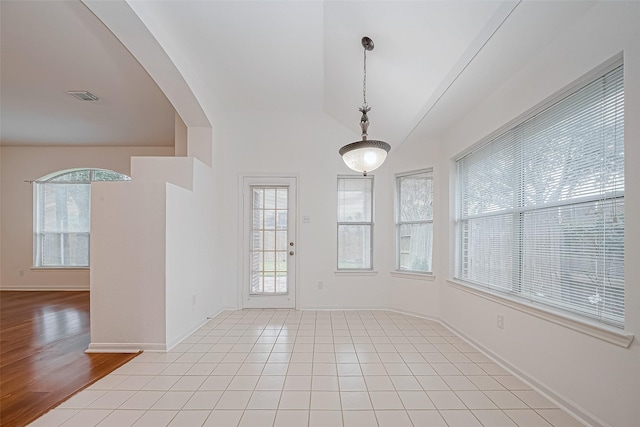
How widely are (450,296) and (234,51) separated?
3962 mm

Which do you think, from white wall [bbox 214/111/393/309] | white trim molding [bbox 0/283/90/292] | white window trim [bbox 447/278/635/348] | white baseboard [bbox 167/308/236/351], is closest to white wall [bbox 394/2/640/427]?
white window trim [bbox 447/278/635/348]

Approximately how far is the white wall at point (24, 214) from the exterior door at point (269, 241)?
359 cm

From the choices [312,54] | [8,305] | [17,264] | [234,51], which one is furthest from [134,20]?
[17,264]

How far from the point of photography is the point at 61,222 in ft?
20.8

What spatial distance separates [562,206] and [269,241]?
12.3ft

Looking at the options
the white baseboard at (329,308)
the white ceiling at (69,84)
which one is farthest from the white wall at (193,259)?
the white ceiling at (69,84)

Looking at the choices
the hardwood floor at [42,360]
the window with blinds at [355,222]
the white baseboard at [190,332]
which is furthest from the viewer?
the window with blinds at [355,222]

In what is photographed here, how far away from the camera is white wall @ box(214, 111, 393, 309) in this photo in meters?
4.73

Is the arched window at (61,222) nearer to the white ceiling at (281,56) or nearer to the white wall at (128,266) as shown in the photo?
the white ceiling at (281,56)

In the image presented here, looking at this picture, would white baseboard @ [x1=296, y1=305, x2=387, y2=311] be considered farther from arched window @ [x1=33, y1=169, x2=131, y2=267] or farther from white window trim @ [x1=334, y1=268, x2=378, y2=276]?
arched window @ [x1=33, y1=169, x2=131, y2=267]

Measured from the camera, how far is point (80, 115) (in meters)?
4.93

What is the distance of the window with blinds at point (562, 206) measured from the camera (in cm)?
181

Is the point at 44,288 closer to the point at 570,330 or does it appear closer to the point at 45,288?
the point at 45,288

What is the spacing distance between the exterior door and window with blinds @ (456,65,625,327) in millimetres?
2739
